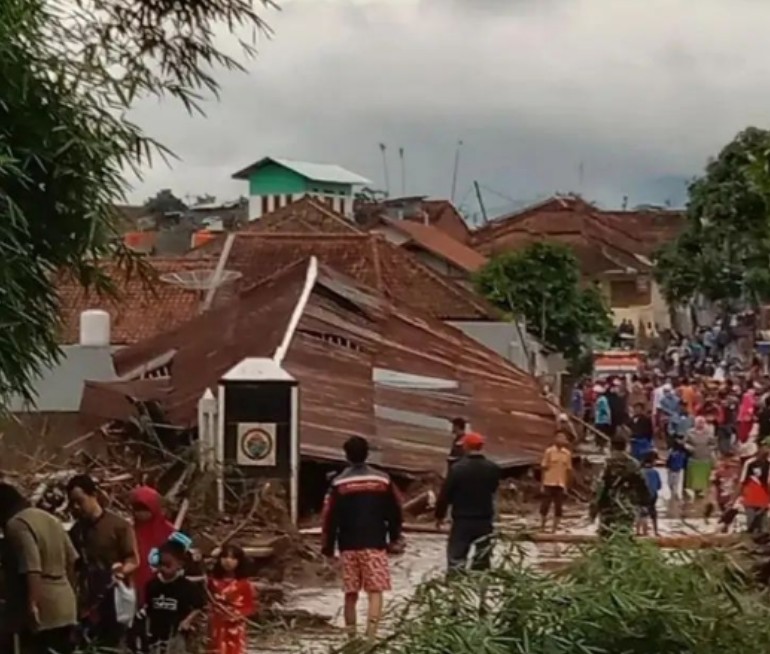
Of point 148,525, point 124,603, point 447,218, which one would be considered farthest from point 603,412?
point 447,218

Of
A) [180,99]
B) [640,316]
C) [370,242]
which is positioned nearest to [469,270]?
[370,242]

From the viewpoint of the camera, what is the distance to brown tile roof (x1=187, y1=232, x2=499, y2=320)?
4362cm

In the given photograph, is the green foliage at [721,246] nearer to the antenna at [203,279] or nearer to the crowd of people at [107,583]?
the antenna at [203,279]

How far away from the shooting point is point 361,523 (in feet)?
39.6

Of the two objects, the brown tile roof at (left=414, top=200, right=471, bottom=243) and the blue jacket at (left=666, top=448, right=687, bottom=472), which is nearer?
the blue jacket at (left=666, top=448, right=687, bottom=472)

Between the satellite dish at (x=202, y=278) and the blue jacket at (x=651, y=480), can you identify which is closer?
the blue jacket at (x=651, y=480)

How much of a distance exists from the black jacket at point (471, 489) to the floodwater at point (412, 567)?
25cm

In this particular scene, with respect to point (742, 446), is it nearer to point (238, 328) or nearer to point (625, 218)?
point (238, 328)

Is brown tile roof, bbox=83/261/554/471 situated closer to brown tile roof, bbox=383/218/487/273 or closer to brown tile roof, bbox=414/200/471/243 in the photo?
brown tile roof, bbox=383/218/487/273

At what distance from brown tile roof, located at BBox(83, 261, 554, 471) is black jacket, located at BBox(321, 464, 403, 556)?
938 cm

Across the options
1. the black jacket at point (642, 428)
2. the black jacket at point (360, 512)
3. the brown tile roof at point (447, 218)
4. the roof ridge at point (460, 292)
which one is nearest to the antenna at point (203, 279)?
the roof ridge at point (460, 292)

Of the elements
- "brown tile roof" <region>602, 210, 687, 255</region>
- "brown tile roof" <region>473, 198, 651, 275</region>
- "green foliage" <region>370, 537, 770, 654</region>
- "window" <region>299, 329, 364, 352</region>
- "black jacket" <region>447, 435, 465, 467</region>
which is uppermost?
"brown tile roof" <region>602, 210, 687, 255</region>

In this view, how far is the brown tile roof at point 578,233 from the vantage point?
3541 inches

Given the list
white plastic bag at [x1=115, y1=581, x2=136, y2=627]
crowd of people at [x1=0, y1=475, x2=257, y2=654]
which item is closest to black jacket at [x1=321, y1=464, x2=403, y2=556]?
crowd of people at [x1=0, y1=475, x2=257, y2=654]
